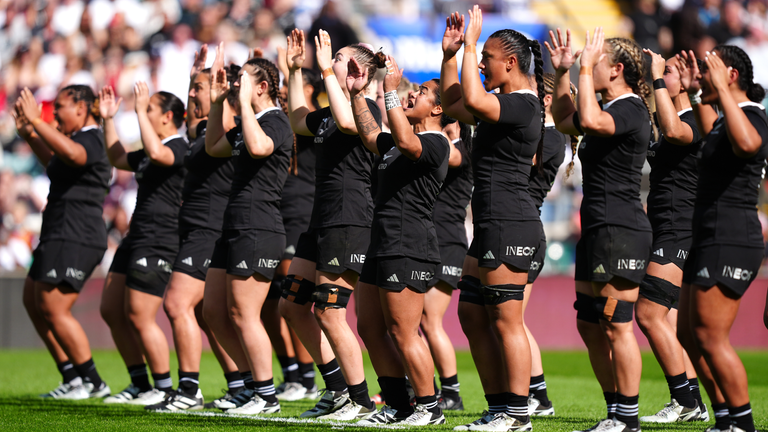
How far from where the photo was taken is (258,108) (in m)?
6.57

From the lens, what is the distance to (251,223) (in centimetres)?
620

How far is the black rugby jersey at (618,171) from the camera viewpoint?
5000mm

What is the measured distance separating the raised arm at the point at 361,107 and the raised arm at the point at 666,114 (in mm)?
1776

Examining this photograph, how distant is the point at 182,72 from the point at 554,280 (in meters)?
8.81

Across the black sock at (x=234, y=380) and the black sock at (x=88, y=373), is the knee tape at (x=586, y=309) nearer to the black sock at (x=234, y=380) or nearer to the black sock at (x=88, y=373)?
the black sock at (x=234, y=380)

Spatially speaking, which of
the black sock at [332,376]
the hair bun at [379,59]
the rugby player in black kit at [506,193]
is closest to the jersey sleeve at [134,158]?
the black sock at [332,376]

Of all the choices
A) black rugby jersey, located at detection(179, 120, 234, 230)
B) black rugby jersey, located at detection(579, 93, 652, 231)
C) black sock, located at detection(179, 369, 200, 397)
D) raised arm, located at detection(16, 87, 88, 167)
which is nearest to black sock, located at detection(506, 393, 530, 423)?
black rugby jersey, located at detection(579, 93, 652, 231)

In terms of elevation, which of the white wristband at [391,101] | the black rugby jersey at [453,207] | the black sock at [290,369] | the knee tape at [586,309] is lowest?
the black sock at [290,369]

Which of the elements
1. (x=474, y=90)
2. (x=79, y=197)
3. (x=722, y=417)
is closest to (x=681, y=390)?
(x=722, y=417)

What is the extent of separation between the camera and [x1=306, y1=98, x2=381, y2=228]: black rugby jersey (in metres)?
5.79

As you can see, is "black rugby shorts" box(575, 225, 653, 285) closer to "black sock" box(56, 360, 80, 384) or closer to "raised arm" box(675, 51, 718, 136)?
"raised arm" box(675, 51, 718, 136)

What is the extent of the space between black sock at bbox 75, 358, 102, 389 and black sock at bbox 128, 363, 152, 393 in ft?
1.51

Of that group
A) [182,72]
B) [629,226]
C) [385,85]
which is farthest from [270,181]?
[182,72]

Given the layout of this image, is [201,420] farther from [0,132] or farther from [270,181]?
[0,132]
